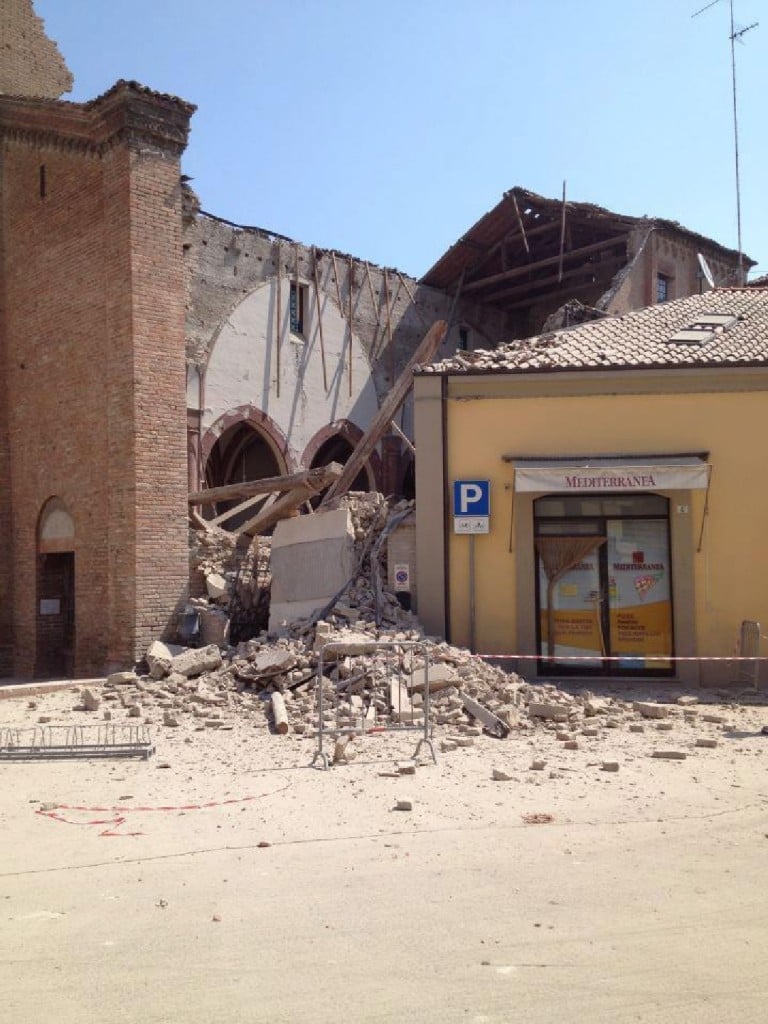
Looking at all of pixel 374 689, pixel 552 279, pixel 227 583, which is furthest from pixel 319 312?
pixel 374 689

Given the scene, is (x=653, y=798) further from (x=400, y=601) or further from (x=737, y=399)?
(x=737, y=399)

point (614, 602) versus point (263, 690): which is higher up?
point (614, 602)

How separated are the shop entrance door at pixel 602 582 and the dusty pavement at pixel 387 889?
185 inches

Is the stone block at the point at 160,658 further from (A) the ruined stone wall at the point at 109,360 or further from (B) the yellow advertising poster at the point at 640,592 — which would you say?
(B) the yellow advertising poster at the point at 640,592

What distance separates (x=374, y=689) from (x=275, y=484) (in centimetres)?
601

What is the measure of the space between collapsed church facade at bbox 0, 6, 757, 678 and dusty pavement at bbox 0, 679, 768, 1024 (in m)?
7.22

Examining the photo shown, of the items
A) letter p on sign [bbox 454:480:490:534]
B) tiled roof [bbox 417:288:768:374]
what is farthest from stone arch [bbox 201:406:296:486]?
Answer: letter p on sign [bbox 454:480:490:534]

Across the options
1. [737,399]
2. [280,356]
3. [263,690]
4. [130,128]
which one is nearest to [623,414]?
[737,399]

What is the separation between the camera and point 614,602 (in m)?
13.9

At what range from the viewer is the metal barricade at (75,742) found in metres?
9.04

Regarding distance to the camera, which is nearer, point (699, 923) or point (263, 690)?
point (699, 923)

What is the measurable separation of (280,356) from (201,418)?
3.03 metres

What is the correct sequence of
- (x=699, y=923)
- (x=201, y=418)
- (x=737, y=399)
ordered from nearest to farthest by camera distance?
(x=699, y=923) < (x=737, y=399) < (x=201, y=418)

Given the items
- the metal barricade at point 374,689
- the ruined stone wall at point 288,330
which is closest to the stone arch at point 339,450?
the ruined stone wall at point 288,330
